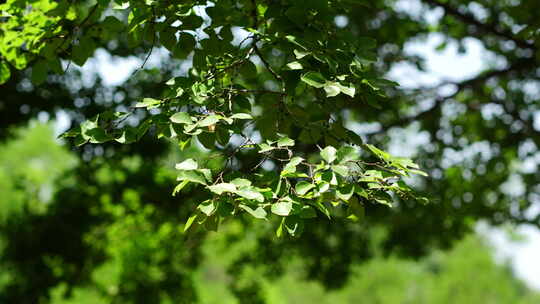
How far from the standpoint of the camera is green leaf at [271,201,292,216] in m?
2.22

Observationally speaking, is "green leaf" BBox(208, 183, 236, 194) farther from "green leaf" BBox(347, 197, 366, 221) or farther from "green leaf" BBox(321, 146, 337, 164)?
"green leaf" BBox(347, 197, 366, 221)

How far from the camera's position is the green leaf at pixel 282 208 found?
2222mm

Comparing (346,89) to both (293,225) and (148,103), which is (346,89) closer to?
(293,225)

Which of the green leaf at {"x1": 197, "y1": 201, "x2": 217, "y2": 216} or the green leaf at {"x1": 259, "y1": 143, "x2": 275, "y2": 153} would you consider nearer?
the green leaf at {"x1": 197, "y1": 201, "x2": 217, "y2": 216}

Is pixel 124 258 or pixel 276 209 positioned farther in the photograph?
pixel 124 258

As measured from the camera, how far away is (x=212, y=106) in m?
2.70

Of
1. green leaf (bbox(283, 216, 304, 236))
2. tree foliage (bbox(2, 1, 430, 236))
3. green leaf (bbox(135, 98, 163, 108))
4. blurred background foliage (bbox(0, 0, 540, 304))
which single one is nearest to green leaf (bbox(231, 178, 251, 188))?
tree foliage (bbox(2, 1, 430, 236))

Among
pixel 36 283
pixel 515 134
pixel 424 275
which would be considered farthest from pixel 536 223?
pixel 424 275

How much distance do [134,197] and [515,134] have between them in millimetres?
5242

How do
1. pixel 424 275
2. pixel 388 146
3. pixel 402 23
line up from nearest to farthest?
1. pixel 402 23
2. pixel 388 146
3. pixel 424 275

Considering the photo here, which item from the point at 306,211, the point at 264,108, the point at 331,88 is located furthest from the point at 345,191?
the point at 264,108

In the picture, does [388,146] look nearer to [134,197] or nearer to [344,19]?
[344,19]

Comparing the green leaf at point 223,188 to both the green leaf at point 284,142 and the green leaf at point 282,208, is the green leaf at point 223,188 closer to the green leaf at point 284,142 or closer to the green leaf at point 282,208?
the green leaf at point 282,208

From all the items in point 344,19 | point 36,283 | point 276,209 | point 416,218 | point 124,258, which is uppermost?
point 276,209
